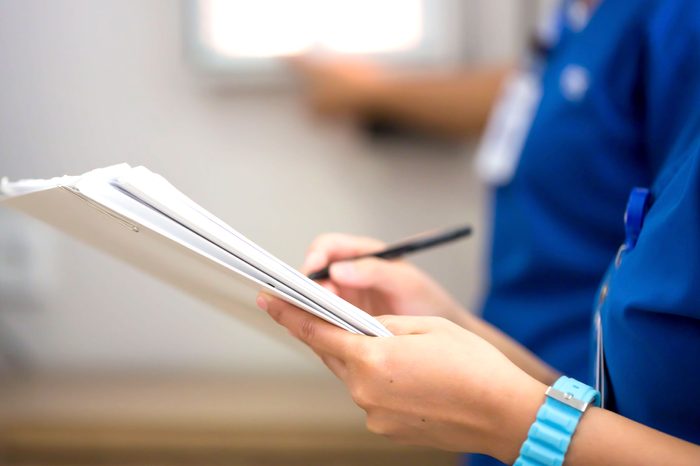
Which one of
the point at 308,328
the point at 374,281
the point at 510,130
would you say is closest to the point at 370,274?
the point at 374,281

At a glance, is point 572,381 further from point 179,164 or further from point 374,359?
point 179,164

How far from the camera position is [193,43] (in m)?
1.46

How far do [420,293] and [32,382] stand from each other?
1.18 metres

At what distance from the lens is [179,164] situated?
4.91 ft

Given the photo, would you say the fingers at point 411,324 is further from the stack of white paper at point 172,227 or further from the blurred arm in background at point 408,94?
the blurred arm in background at point 408,94

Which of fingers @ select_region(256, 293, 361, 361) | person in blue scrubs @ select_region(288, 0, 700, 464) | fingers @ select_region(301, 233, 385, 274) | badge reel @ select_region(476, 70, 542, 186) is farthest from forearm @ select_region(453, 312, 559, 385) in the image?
badge reel @ select_region(476, 70, 542, 186)

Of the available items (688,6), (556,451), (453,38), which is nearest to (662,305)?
(556,451)

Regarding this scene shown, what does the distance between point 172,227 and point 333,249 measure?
259mm

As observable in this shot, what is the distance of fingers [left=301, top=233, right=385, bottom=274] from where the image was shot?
0.68 meters

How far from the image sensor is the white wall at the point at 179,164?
1465mm

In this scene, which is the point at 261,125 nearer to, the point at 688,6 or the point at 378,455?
the point at 378,455

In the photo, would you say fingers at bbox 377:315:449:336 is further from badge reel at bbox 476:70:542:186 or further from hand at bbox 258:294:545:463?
badge reel at bbox 476:70:542:186

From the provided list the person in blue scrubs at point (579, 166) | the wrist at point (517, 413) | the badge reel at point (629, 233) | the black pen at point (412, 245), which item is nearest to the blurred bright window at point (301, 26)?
the person in blue scrubs at point (579, 166)

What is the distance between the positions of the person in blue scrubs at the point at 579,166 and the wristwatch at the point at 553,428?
0.79ft
